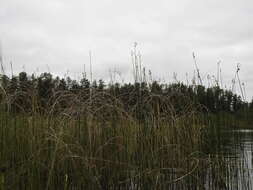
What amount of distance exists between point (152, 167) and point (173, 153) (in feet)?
1.10

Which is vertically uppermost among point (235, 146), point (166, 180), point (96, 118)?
point (96, 118)

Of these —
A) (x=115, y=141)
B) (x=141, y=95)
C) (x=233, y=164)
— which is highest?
(x=141, y=95)

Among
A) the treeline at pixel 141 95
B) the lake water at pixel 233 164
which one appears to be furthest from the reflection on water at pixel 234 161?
the treeline at pixel 141 95

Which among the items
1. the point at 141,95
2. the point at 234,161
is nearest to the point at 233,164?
the point at 234,161

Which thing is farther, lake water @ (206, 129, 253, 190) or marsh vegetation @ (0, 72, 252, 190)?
lake water @ (206, 129, 253, 190)

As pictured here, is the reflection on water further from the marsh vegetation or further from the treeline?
the treeline

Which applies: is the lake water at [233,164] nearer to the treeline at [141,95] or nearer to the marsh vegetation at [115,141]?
the marsh vegetation at [115,141]

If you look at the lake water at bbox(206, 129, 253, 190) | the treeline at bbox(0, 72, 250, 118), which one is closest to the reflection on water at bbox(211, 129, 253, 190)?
the lake water at bbox(206, 129, 253, 190)

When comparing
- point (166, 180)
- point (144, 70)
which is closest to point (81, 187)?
point (166, 180)

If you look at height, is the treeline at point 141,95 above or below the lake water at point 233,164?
above

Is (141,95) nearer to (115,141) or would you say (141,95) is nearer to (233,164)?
(115,141)

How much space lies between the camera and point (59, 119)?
4008mm

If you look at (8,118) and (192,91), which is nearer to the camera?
(8,118)

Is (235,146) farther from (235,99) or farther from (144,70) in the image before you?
(144,70)
